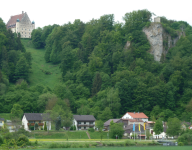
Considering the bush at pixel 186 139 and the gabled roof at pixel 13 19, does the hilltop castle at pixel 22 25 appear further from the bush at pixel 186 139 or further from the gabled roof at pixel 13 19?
the bush at pixel 186 139

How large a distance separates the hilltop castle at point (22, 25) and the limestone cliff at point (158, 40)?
79915mm

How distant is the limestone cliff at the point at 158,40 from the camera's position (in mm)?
131000

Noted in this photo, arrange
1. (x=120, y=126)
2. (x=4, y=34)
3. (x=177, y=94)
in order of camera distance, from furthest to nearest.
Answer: (x=4, y=34)
(x=177, y=94)
(x=120, y=126)

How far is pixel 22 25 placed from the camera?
18900 cm

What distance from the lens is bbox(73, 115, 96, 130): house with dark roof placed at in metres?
100

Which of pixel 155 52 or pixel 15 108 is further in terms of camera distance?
pixel 155 52

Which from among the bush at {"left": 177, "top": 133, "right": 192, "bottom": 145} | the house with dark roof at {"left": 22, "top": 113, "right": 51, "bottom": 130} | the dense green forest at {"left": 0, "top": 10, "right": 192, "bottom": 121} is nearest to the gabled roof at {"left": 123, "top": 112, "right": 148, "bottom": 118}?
the dense green forest at {"left": 0, "top": 10, "right": 192, "bottom": 121}

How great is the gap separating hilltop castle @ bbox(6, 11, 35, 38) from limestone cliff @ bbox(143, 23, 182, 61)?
7991cm

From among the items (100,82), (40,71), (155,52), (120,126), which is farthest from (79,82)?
(120,126)

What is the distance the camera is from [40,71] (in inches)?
5477

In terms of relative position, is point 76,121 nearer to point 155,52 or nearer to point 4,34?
point 155,52

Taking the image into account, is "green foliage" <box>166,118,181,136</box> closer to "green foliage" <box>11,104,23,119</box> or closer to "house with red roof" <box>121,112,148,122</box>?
"house with red roof" <box>121,112,148,122</box>

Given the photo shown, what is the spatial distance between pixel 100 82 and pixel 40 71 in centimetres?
3122

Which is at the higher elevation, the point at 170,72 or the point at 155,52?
the point at 155,52
